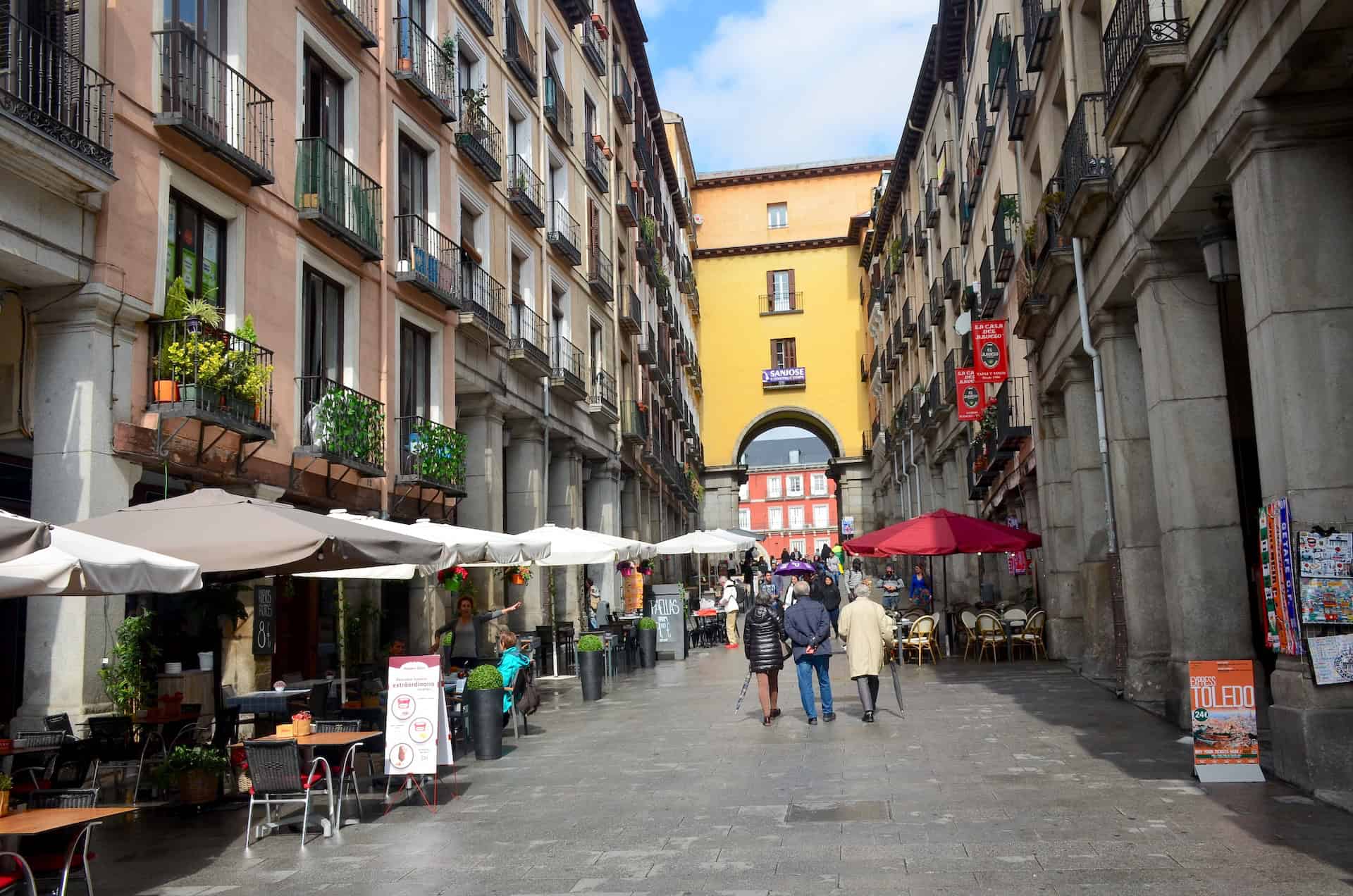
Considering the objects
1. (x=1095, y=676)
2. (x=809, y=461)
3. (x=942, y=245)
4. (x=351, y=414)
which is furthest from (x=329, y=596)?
(x=809, y=461)

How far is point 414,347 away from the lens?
814 inches

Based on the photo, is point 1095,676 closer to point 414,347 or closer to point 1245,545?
point 1245,545

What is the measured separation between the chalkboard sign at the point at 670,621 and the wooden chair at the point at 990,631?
696 cm

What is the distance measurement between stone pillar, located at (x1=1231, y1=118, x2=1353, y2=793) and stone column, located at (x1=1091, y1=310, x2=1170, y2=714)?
537 centimetres

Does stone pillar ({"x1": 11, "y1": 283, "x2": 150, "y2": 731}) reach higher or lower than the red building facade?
lower

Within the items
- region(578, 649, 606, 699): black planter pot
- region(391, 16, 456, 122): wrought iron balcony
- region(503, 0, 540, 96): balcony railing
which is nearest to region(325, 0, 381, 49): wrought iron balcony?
region(391, 16, 456, 122): wrought iron balcony

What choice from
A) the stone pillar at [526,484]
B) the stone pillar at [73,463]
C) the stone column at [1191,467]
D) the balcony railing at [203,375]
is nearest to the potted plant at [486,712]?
the stone pillar at [73,463]

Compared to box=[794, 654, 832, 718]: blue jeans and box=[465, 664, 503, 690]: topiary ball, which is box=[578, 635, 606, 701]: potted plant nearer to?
box=[794, 654, 832, 718]: blue jeans

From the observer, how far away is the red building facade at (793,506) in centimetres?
9850

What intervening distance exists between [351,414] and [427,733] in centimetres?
773

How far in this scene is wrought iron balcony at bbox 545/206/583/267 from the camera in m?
27.7

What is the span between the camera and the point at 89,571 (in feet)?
24.0

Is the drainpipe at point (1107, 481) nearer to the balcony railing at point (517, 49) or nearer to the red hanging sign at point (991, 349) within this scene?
the red hanging sign at point (991, 349)

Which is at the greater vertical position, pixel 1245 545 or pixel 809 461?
pixel 809 461
